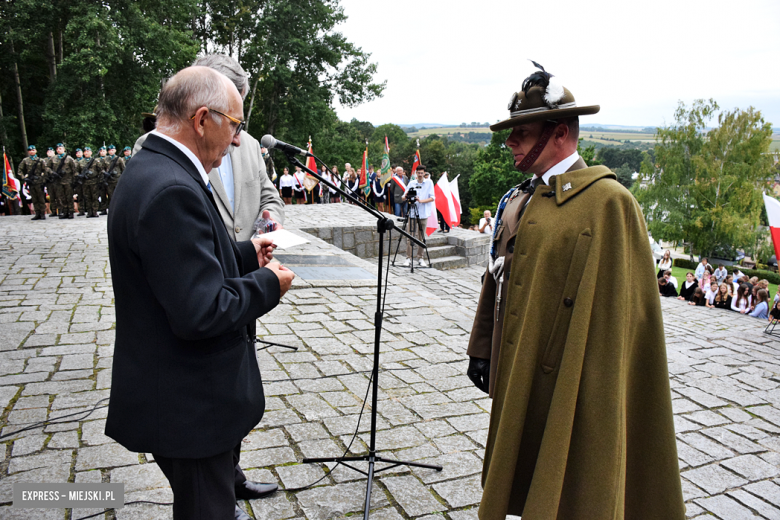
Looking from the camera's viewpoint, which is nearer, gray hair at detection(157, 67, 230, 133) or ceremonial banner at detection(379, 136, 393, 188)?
gray hair at detection(157, 67, 230, 133)

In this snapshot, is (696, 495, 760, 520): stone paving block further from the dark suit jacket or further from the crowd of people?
the crowd of people

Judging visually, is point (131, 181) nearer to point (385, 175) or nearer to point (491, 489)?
point (491, 489)

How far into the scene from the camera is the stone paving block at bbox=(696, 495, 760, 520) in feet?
9.37

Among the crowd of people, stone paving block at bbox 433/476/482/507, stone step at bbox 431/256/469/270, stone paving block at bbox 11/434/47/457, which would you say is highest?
stone paving block at bbox 11/434/47/457

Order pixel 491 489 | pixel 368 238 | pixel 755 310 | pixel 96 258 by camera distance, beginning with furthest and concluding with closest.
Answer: pixel 368 238
pixel 755 310
pixel 96 258
pixel 491 489

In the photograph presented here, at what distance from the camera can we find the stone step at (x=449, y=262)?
13.9 m

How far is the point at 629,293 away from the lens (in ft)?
6.15

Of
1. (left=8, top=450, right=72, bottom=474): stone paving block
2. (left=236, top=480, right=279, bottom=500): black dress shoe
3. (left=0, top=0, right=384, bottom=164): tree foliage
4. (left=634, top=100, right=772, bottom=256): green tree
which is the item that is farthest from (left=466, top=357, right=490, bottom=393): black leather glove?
(left=634, top=100, right=772, bottom=256): green tree

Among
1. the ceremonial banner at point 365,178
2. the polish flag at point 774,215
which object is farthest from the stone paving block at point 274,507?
the ceremonial banner at point 365,178

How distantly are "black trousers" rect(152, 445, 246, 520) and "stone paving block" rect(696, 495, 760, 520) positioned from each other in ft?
8.57

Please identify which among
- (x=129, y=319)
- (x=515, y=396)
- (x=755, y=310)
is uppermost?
(x=129, y=319)

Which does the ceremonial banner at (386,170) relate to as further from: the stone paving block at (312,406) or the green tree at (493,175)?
the green tree at (493,175)

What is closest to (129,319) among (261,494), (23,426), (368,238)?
(261,494)

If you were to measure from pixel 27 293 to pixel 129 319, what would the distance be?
571 cm
